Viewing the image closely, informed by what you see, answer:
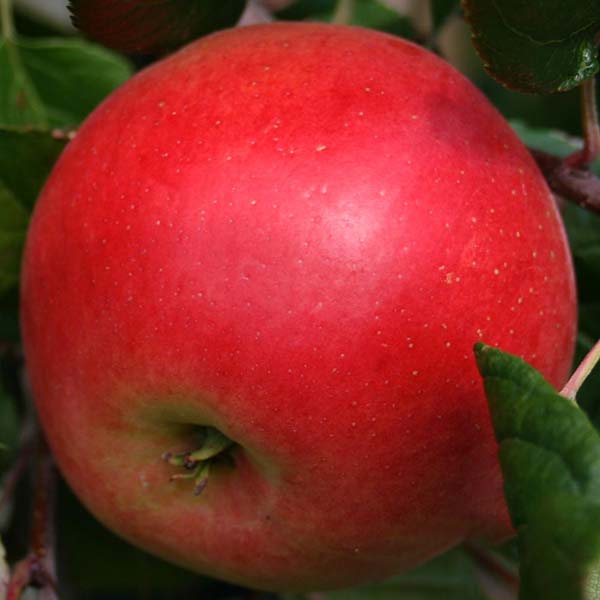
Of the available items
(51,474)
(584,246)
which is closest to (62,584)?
(51,474)

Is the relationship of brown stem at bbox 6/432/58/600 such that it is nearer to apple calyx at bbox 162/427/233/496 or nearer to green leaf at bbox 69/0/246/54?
apple calyx at bbox 162/427/233/496

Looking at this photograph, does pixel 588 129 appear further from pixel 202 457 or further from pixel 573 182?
pixel 202 457

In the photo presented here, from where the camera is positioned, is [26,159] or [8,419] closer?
[26,159]

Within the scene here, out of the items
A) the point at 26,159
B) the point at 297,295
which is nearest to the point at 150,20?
the point at 26,159

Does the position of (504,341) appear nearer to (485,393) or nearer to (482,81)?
(485,393)

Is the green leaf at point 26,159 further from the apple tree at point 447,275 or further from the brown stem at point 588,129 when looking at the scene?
the brown stem at point 588,129

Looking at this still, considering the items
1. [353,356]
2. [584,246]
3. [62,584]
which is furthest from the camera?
[62,584]
